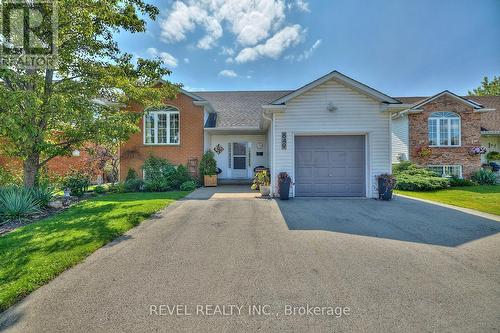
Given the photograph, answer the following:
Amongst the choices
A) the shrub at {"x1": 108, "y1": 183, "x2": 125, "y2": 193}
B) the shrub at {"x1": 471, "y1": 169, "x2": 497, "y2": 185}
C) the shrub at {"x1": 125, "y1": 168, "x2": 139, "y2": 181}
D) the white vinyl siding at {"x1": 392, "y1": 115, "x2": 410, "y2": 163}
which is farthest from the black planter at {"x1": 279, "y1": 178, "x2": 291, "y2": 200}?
the shrub at {"x1": 471, "y1": 169, "x2": 497, "y2": 185}

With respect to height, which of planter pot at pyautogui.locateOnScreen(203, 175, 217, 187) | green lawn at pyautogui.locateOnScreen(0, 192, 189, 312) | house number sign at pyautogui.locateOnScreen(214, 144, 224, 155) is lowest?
green lawn at pyautogui.locateOnScreen(0, 192, 189, 312)

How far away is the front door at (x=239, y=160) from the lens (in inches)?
609

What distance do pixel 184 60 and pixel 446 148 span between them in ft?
61.7

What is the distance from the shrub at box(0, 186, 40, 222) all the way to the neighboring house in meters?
19.5

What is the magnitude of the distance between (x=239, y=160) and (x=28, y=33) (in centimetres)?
1119

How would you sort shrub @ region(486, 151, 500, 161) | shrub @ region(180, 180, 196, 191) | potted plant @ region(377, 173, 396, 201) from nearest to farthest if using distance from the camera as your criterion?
potted plant @ region(377, 173, 396, 201)
shrub @ region(180, 180, 196, 191)
shrub @ region(486, 151, 500, 161)

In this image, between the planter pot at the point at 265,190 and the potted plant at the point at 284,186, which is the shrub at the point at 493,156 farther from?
the planter pot at the point at 265,190

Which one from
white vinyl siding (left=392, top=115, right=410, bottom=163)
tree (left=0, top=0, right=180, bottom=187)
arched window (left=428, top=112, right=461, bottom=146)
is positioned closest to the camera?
tree (left=0, top=0, right=180, bottom=187)

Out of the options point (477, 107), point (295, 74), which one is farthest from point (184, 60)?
point (477, 107)

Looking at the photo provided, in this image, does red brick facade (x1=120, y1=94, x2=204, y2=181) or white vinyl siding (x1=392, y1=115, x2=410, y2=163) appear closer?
red brick facade (x1=120, y1=94, x2=204, y2=181)

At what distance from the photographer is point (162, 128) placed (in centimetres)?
1402

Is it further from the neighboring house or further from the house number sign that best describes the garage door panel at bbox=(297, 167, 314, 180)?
the neighboring house

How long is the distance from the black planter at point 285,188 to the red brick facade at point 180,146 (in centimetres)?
659

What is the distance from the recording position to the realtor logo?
7.28 m
